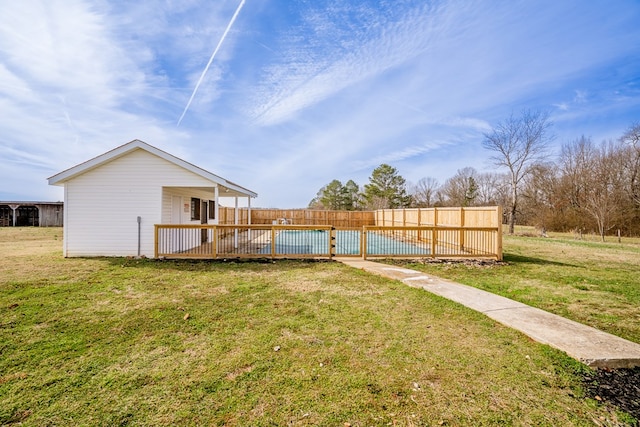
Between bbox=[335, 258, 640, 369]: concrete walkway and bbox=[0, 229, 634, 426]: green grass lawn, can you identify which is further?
bbox=[335, 258, 640, 369]: concrete walkway

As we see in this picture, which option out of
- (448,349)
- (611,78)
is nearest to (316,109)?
(448,349)

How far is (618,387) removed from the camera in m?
2.44

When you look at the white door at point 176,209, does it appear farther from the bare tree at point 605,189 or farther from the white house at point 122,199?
the bare tree at point 605,189

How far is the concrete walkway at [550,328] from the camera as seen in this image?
2.83 meters

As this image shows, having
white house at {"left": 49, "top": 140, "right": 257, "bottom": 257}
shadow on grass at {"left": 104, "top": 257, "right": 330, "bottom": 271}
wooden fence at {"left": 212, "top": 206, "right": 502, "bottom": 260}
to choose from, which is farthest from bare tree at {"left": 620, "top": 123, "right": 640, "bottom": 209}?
white house at {"left": 49, "top": 140, "right": 257, "bottom": 257}

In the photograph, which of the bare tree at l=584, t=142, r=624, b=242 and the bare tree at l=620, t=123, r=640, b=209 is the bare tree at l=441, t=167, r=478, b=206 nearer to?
the bare tree at l=584, t=142, r=624, b=242

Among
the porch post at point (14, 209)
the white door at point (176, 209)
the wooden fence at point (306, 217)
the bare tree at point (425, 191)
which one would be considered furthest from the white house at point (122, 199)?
the bare tree at point (425, 191)

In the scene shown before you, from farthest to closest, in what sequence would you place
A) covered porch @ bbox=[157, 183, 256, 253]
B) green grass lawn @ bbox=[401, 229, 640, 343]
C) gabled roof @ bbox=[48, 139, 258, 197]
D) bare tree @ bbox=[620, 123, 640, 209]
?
1. bare tree @ bbox=[620, 123, 640, 209]
2. covered porch @ bbox=[157, 183, 256, 253]
3. gabled roof @ bbox=[48, 139, 258, 197]
4. green grass lawn @ bbox=[401, 229, 640, 343]

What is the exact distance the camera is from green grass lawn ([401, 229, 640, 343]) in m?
4.21

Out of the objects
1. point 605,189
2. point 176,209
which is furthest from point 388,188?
point 176,209

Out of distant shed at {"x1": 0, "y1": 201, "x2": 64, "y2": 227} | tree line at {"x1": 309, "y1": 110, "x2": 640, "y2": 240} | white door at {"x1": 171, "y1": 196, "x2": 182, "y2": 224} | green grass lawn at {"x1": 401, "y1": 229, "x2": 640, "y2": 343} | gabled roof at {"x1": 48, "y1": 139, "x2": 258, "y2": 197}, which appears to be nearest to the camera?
green grass lawn at {"x1": 401, "y1": 229, "x2": 640, "y2": 343}

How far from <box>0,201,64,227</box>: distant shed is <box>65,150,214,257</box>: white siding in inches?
799

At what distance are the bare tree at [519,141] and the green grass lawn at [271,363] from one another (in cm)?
2231

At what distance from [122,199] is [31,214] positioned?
2382 centimetres
